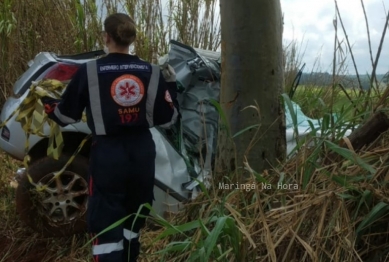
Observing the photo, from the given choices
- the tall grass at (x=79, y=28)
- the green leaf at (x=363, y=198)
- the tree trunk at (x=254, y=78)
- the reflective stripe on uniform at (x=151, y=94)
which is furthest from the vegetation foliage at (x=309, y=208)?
the tall grass at (x=79, y=28)

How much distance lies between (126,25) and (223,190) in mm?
1176

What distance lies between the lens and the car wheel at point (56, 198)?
5.12 m

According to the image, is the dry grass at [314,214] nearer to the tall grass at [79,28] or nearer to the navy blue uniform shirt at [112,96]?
the navy blue uniform shirt at [112,96]

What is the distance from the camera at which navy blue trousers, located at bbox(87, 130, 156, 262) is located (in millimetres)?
4102

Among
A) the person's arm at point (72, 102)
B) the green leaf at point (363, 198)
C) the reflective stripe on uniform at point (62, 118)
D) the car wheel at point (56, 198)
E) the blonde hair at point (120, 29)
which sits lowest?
the car wheel at point (56, 198)

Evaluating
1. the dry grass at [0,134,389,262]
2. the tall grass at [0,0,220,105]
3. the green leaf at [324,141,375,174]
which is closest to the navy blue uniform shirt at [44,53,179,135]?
the dry grass at [0,134,389,262]

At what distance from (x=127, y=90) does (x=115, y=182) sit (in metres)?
0.56

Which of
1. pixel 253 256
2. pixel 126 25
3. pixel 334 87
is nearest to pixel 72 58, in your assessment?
pixel 126 25

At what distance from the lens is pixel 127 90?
4070 mm

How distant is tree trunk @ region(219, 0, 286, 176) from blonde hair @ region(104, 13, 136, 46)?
563mm

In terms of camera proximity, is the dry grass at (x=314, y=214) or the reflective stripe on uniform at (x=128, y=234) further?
the reflective stripe on uniform at (x=128, y=234)

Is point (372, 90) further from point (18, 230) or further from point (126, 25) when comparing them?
point (18, 230)

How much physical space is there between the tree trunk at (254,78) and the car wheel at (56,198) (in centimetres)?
157

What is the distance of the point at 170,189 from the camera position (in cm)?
508
